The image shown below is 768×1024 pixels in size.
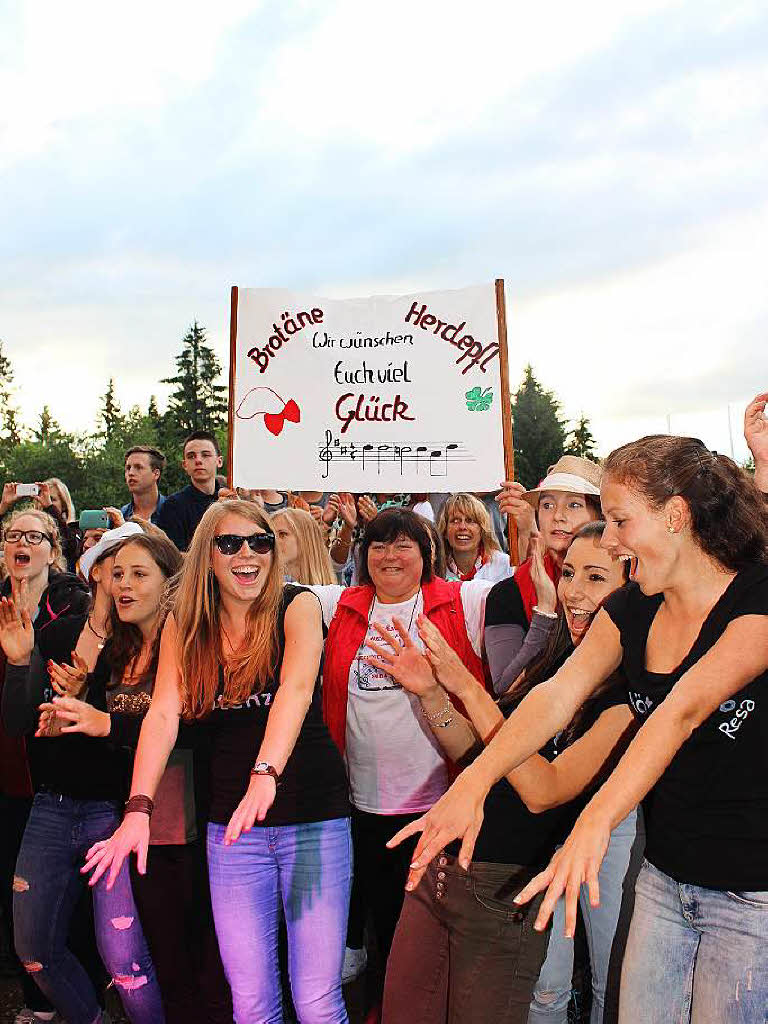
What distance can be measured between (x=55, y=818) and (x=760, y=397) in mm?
3063

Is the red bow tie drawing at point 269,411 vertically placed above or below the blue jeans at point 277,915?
above

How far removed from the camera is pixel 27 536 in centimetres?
499

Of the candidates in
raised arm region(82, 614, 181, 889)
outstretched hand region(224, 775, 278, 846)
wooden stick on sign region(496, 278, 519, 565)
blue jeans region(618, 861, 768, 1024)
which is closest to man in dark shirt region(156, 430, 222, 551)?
wooden stick on sign region(496, 278, 519, 565)

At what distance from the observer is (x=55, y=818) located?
12.4 feet

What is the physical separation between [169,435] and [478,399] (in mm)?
60394

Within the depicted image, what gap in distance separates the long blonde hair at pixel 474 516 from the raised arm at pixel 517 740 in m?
3.48

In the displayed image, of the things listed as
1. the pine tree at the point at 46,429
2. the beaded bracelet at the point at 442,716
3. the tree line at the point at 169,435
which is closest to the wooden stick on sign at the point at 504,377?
the beaded bracelet at the point at 442,716

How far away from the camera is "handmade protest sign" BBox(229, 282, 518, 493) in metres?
5.64

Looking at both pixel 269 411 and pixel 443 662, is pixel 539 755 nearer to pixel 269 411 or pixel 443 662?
pixel 443 662

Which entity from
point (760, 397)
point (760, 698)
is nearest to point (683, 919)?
point (760, 698)

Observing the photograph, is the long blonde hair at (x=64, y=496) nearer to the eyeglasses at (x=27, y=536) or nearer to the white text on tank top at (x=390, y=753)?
the eyeglasses at (x=27, y=536)

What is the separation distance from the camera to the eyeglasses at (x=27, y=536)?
16.3 ft

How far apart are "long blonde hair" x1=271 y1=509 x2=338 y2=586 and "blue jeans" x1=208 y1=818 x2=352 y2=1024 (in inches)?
79.5

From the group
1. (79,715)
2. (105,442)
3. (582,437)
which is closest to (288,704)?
(79,715)
